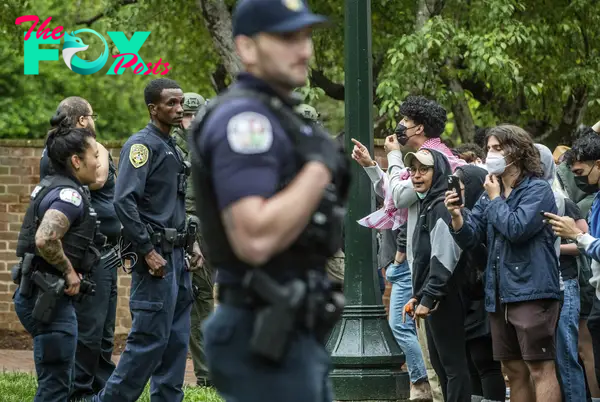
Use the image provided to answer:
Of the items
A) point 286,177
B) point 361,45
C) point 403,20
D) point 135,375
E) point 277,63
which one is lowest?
point 135,375

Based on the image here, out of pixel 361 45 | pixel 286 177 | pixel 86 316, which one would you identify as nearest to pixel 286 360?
pixel 286 177

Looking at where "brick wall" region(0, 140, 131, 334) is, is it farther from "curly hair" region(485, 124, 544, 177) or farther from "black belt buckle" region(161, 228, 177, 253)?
"curly hair" region(485, 124, 544, 177)

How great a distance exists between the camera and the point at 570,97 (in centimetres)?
1397

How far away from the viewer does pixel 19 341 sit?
13.0 metres

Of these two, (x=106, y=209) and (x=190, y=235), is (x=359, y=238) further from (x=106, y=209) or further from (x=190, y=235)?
(x=106, y=209)

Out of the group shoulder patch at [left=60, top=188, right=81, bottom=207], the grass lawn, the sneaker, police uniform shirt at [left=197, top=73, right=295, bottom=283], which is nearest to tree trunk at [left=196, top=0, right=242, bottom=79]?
the grass lawn

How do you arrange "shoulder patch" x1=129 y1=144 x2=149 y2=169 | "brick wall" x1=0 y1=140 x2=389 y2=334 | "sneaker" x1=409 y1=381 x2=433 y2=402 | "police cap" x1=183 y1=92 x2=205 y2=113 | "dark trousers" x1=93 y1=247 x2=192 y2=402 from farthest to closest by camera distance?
"brick wall" x1=0 y1=140 x2=389 y2=334
"police cap" x1=183 y1=92 x2=205 y2=113
"sneaker" x1=409 y1=381 x2=433 y2=402
"shoulder patch" x1=129 y1=144 x2=149 y2=169
"dark trousers" x1=93 y1=247 x2=192 y2=402

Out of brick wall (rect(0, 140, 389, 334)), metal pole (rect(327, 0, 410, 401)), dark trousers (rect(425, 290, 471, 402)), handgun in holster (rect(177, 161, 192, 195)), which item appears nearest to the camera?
dark trousers (rect(425, 290, 471, 402))

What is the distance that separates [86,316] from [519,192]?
10.3 ft

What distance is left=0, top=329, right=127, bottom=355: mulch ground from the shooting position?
12.6m

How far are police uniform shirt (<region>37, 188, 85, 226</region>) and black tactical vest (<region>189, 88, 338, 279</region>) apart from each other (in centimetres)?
322

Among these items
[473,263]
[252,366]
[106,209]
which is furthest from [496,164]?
[252,366]

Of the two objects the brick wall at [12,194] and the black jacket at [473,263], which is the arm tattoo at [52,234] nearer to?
the black jacket at [473,263]

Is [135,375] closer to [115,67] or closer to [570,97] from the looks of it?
[570,97]
